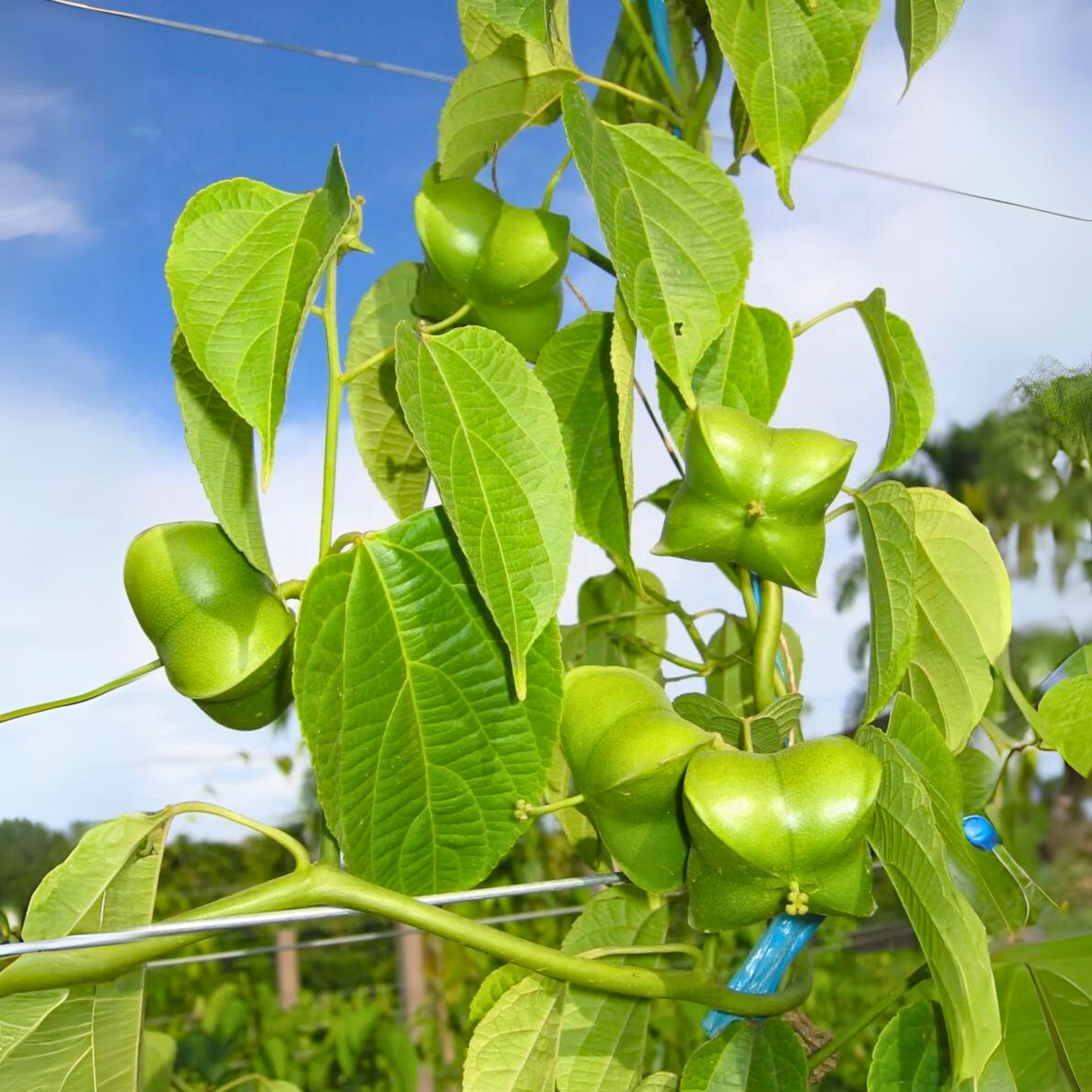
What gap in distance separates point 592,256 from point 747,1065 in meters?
0.31

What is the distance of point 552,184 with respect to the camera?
0.43 meters

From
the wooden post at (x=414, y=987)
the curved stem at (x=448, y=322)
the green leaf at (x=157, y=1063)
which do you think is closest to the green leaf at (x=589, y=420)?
the curved stem at (x=448, y=322)

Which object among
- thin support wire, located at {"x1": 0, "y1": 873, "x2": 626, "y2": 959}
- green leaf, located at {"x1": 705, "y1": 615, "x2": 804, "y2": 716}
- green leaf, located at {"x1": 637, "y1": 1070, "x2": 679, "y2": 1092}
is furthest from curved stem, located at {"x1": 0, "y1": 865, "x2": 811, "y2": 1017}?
green leaf, located at {"x1": 705, "y1": 615, "x2": 804, "y2": 716}

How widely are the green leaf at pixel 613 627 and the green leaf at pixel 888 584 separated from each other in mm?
176

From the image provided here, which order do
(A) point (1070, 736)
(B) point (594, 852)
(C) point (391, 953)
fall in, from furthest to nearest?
(C) point (391, 953) < (B) point (594, 852) < (A) point (1070, 736)

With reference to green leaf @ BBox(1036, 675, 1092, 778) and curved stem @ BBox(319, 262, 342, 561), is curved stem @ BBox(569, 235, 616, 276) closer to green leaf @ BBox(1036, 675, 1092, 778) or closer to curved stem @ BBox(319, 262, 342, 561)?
curved stem @ BBox(319, 262, 342, 561)

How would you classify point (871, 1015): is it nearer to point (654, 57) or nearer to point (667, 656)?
point (667, 656)

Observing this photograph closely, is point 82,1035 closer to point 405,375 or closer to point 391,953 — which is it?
point 405,375

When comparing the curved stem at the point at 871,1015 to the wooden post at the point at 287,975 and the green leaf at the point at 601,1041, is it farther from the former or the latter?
the wooden post at the point at 287,975

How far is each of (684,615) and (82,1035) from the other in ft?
0.98

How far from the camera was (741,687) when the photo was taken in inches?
22.4

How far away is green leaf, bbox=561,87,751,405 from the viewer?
365mm

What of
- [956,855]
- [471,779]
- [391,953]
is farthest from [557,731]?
[391,953]

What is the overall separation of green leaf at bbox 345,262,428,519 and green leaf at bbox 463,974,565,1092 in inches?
8.3
